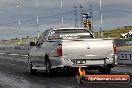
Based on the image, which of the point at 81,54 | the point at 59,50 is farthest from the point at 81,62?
the point at 59,50

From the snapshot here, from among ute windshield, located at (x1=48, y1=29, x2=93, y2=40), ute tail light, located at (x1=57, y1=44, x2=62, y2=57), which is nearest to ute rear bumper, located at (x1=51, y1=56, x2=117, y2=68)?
ute tail light, located at (x1=57, y1=44, x2=62, y2=57)

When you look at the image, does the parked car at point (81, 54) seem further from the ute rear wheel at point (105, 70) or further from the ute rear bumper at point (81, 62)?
the ute rear wheel at point (105, 70)

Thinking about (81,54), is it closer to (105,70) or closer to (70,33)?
(105,70)

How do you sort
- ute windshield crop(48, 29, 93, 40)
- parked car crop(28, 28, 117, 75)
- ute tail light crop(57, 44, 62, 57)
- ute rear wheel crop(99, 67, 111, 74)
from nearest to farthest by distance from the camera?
parked car crop(28, 28, 117, 75) → ute tail light crop(57, 44, 62, 57) → ute rear wheel crop(99, 67, 111, 74) → ute windshield crop(48, 29, 93, 40)

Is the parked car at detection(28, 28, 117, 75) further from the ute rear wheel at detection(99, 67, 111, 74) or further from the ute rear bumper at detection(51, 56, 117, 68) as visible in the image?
the ute rear wheel at detection(99, 67, 111, 74)

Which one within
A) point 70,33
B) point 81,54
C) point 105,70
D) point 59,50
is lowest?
point 105,70

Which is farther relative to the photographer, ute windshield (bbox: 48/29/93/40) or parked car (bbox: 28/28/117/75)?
ute windshield (bbox: 48/29/93/40)

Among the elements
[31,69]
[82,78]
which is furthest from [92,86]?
[31,69]

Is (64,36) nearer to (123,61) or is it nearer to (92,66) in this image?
(92,66)

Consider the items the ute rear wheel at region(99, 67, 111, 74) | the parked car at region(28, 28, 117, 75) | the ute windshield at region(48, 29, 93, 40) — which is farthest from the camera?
the ute windshield at region(48, 29, 93, 40)

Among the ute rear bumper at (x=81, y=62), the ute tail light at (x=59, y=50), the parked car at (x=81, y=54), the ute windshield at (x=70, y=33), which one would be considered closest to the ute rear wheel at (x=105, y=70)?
the parked car at (x=81, y=54)

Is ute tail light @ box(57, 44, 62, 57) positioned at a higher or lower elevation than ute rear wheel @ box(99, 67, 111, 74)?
higher

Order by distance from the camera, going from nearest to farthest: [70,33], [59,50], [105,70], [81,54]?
[81,54] → [59,50] → [105,70] → [70,33]

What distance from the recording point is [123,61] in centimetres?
2495
